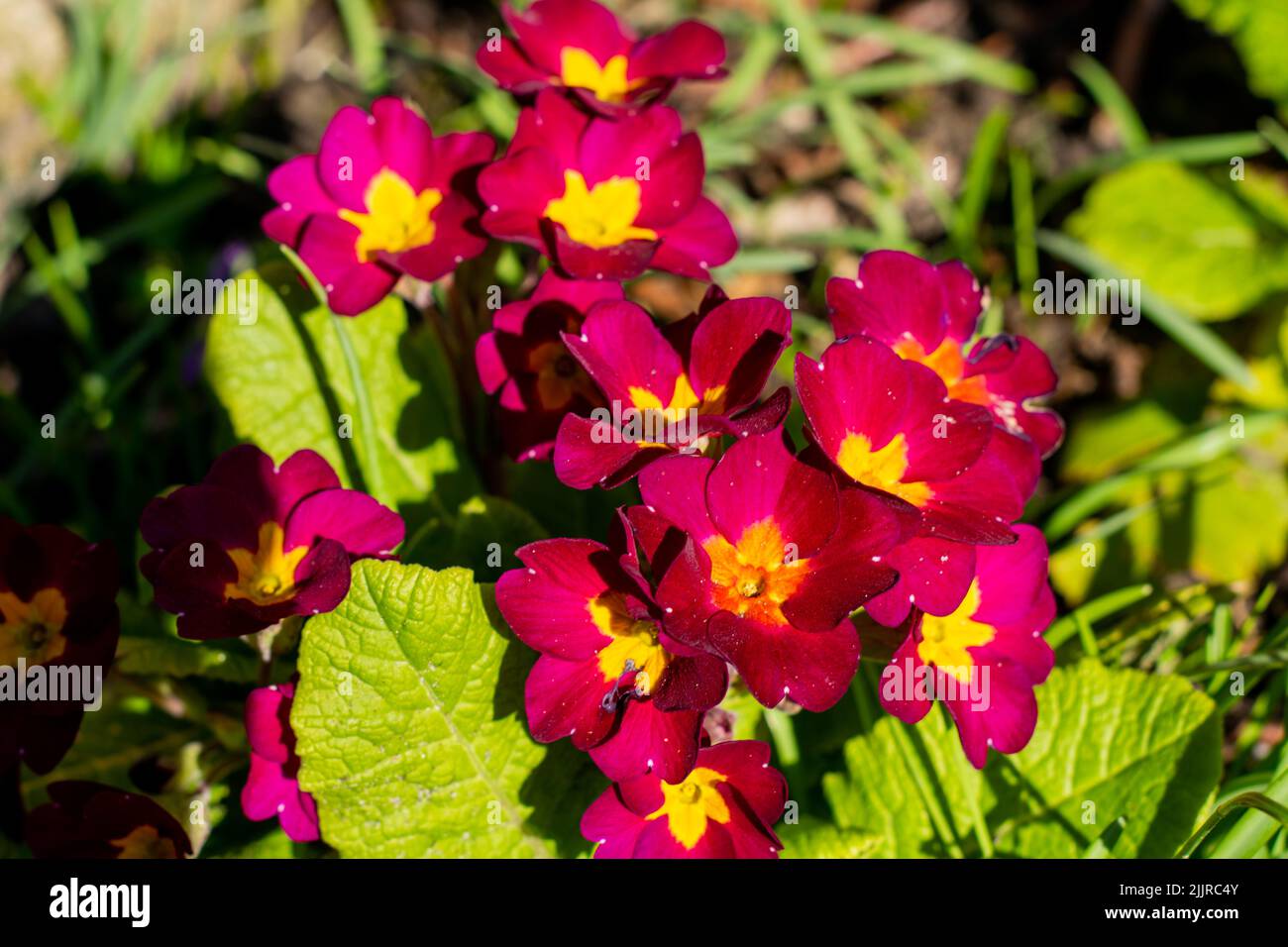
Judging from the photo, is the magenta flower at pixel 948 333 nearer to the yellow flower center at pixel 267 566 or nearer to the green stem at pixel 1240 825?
the green stem at pixel 1240 825

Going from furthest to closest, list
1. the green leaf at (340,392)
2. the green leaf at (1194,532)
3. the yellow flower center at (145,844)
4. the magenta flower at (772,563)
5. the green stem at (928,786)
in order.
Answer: the green leaf at (1194,532) → the green leaf at (340,392) → the green stem at (928,786) → the yellow flower center at (145,844) → the magenta flower at (772,563)

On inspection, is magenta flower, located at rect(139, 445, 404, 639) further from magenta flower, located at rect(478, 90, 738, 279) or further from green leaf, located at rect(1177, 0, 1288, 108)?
green leaf, located at rect(1177, 0, 1288, 108)

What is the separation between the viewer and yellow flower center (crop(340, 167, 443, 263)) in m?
1.91

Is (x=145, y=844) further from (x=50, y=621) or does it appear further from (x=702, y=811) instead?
(x=702, y=811)

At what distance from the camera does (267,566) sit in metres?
1.72

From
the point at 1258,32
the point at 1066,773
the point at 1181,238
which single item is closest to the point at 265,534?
the point at 1066,773

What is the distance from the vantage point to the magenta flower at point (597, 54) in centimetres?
196

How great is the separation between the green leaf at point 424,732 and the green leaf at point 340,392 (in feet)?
1.55

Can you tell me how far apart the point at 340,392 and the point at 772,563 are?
0.96 meters

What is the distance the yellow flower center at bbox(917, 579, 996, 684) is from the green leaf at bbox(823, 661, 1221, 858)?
0.32m

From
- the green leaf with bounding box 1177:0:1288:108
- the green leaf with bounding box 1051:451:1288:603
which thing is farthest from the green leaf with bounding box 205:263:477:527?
the green leaf with bounding box 1177:0:1288:108

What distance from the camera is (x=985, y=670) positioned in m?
1.67

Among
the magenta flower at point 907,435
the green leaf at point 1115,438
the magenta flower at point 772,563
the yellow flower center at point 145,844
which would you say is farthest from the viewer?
the green leaf at point 1115,438

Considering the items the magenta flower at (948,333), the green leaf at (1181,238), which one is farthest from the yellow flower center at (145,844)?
the green leaf at (1181,238)
